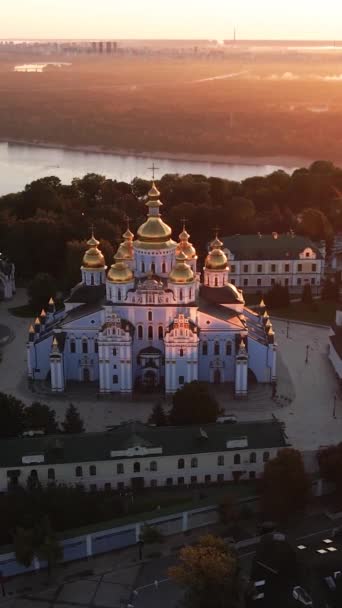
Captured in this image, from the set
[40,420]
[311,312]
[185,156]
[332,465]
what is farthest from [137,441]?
[185,156]

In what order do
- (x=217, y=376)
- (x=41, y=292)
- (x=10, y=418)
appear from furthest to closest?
(x=41, y=292) → (x=217, y=376) → (x=10, y=418)

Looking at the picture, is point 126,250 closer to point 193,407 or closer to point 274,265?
point 193,407

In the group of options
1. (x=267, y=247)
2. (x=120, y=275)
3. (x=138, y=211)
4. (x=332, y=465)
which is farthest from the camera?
(x=138, y=211)

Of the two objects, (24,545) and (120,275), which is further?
(120,275)

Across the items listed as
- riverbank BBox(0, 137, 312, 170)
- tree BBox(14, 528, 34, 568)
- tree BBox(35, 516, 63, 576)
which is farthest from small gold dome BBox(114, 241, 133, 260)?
riverbank BBox(0, 137, 312, 170)

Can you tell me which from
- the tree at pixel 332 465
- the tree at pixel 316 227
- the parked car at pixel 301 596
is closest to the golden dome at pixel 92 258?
the tree at pixel 332 465

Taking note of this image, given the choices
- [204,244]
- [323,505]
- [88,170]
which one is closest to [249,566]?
[323,505]

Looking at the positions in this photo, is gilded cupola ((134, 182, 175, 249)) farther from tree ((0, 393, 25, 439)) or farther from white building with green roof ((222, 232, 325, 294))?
white building with green roof ((222, 232, 325, 294))
